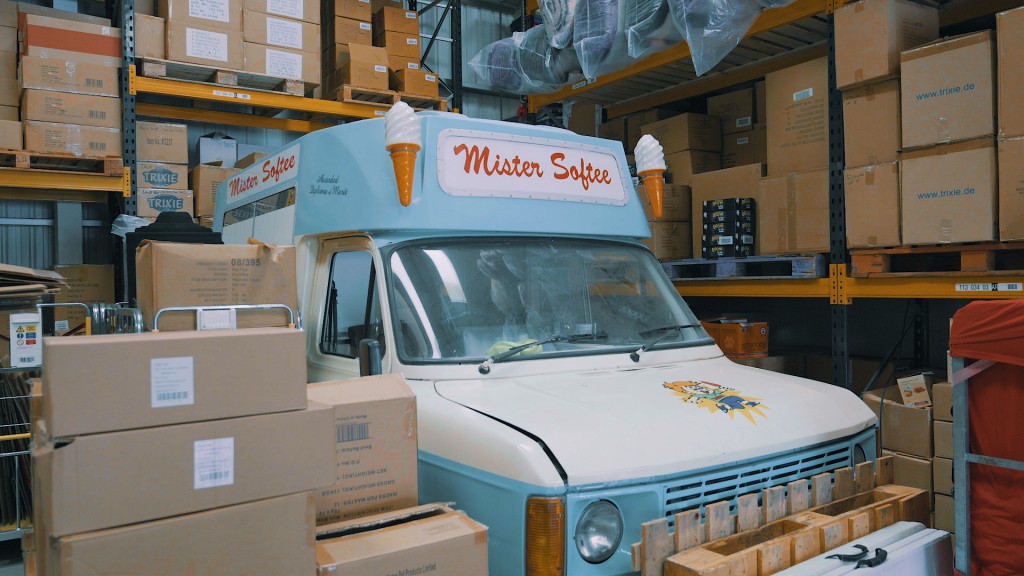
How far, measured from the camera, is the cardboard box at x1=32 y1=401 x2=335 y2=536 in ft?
6.01

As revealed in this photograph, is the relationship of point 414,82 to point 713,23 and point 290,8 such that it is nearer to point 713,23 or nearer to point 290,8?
point 290,8

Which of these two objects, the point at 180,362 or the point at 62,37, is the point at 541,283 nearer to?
the point at 180,362

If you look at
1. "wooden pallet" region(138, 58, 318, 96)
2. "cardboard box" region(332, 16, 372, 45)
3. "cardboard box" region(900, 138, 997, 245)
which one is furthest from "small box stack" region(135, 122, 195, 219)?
"cardboard box" region(900, 138, 997, 245)

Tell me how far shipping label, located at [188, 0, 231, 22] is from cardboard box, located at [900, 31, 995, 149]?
5.86 m

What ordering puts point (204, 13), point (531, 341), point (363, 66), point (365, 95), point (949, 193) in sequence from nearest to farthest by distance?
point (531, 341) → point (949, 193) → point (204, 13) → point (363, 66) → point (365, 95)

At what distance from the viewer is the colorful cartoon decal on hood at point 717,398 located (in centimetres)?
306

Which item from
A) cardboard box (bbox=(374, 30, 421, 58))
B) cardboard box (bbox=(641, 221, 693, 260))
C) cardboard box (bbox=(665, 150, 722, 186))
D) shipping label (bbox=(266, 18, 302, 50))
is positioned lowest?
cardboard box (bbox=(641, 221, 693, 260))

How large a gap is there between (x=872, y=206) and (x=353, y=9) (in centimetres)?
587

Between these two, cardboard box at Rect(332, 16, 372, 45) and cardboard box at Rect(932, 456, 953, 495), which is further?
cardboard box at Rect(332, 16, 372, 45)

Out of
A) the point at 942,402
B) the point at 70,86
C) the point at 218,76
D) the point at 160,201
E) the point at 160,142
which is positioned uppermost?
the point at 218,76

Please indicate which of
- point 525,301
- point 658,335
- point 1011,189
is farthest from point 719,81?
point 525,301

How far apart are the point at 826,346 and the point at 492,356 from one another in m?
5.28

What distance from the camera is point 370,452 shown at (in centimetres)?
259

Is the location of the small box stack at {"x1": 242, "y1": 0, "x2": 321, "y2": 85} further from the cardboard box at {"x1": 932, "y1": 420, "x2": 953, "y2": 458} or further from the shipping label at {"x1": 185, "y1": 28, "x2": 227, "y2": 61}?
the cardboard box at {"x1": 932, "y1": 420, "x2": 953, "y2": 458}
